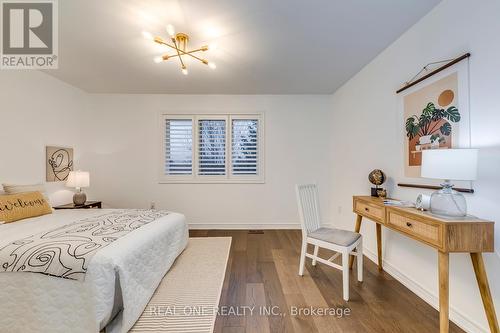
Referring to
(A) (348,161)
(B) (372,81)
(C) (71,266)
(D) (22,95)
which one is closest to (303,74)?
(B) (372,81)

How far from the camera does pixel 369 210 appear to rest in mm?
2182

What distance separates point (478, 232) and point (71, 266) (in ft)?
8.47

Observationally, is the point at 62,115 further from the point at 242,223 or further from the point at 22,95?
the point at 242,223

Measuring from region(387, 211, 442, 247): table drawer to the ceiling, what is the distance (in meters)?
1.81

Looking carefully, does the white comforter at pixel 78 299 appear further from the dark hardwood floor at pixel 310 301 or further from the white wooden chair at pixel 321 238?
the white wooden chair at pixel 321 238

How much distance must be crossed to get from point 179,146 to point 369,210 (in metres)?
3.35

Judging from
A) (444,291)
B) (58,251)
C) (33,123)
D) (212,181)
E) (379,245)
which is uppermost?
(33,123)

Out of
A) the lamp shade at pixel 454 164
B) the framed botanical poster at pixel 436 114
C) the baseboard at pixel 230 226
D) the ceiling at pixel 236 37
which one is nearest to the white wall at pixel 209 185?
the baseboard at pixel 230 226

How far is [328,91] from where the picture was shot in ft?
12.9

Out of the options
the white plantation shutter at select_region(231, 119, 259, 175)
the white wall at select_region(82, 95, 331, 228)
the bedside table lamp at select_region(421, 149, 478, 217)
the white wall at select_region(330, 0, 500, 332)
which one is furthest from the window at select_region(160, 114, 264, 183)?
the bedside table lamp at select_region(421, 149, 478, 217)

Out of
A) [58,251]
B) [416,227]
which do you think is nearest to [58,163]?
[58,251]

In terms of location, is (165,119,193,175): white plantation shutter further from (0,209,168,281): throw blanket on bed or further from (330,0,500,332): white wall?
(330,0,500,332): white wall

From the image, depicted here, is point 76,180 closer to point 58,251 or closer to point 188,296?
point 58,251

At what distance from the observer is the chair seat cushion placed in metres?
2.03
